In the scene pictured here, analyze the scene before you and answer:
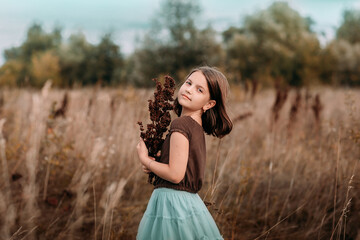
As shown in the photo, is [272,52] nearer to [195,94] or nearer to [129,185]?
[129,185]

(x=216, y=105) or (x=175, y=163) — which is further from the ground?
(x=216, y=105)

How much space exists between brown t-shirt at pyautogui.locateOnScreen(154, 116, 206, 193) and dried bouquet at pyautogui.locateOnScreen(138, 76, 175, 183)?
4 centimetres

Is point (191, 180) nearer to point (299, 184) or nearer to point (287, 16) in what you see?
point (299, 184)

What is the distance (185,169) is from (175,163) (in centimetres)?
7

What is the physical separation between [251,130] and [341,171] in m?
2.18

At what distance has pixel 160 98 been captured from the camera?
1563 mm

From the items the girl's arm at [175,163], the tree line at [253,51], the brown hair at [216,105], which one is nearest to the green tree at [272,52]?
the tree line at [253,51]

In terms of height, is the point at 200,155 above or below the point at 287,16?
below

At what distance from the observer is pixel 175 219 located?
1.51 meters

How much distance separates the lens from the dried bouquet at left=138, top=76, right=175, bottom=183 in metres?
1.56

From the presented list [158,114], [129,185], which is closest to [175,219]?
[158,114]

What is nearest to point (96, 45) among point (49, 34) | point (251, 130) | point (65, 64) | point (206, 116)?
point (65, 64)

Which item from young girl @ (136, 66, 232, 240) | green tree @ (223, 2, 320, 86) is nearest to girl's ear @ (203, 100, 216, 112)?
young girl @ (136, 66, 232, 240)

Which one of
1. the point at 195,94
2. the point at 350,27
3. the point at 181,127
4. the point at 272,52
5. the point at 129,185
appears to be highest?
the point at 350,27
